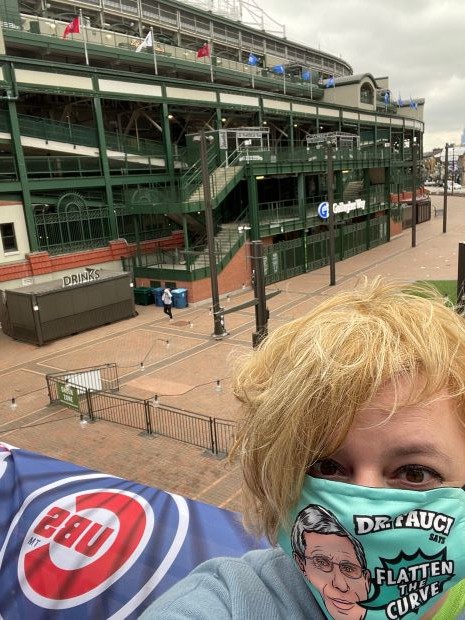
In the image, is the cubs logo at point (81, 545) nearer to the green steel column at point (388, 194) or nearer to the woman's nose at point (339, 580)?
the woman's nose at point (339, 580)

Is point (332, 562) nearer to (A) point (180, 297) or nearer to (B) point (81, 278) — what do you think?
(B) point (81, 278)

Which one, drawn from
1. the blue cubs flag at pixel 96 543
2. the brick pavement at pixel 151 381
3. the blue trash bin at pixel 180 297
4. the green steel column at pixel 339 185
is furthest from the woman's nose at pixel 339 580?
the green steel column at pixel 339 185

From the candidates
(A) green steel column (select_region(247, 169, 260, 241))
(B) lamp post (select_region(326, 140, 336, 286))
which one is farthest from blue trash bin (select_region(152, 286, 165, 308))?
(B) lamp post (select_region(326, 140, 336, 286))

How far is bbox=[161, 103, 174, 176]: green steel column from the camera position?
29.9m

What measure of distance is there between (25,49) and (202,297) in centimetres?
2225

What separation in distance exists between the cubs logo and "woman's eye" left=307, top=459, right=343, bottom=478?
1.87 meters

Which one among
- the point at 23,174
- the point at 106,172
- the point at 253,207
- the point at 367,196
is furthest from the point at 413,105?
the point at 23,174

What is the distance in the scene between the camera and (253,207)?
29.9 meters

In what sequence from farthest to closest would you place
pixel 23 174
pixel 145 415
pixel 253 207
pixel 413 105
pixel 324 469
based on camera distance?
pixel 413 105 < pixel 253 207 < pixel 23 174 < pixel 145 415 < pixel 324 469

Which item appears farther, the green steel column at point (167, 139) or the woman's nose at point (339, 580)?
the green steel column at point (167, 139)

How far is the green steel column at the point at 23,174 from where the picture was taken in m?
23.8

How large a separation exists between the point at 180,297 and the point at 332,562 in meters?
24.4

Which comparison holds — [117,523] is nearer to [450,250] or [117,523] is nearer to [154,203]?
[154,203]

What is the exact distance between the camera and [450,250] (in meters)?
38.4
